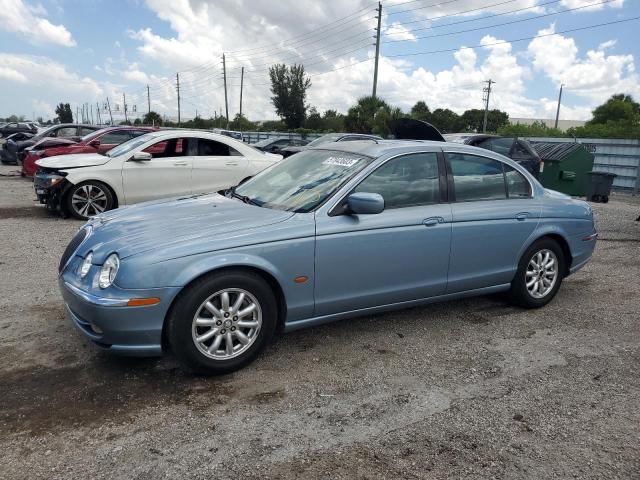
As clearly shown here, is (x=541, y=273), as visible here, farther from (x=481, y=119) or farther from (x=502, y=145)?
(x=481, y=119)

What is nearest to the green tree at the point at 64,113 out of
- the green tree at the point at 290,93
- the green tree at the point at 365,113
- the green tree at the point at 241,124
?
the green tree at the point at 241,124

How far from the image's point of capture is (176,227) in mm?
3541

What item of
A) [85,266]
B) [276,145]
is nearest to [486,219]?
[85,266]

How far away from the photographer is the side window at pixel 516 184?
15.8 feet

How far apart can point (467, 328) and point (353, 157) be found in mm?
1778

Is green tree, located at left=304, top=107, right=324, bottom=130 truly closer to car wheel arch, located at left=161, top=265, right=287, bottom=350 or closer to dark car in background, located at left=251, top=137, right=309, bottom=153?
dark car in background, located at left=251, top=137, right=309, bottom=153

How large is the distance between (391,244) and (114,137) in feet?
32.5

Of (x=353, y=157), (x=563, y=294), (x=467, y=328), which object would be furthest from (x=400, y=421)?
(x=563, y=294)

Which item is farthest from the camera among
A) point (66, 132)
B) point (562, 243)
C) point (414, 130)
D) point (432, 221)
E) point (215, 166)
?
point (66, 132)

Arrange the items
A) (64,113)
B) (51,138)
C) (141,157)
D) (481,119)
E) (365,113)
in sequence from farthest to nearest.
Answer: (64,113) < (481,119) < (365,113) < (51,138) < (141,157)

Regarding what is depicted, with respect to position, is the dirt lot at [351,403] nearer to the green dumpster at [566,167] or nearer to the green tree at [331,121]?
the green dumpster at [566,167]

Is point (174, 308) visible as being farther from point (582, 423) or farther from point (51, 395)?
point (582, 423)

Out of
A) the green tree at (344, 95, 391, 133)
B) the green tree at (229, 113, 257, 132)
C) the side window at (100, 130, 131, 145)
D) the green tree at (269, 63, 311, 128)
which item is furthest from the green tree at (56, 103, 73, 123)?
the side window at (100, 130, 131, 145)

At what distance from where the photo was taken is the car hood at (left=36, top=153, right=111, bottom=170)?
862cm
